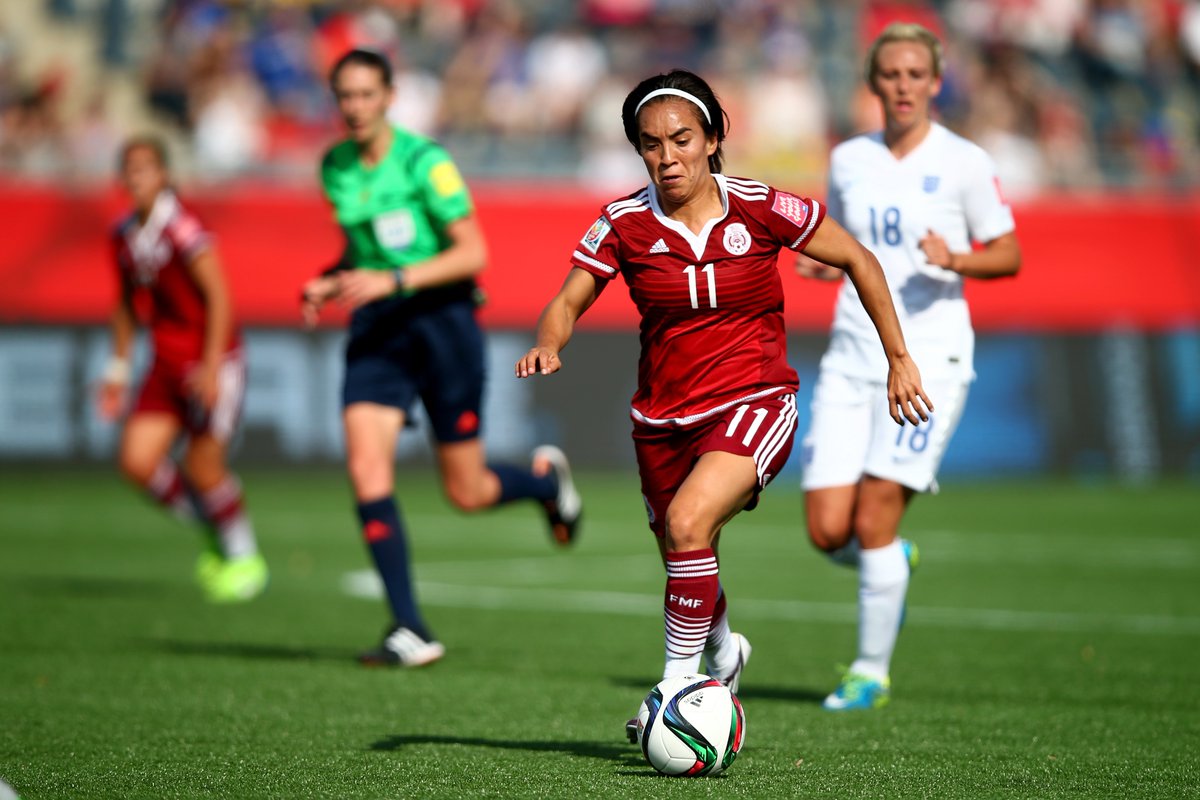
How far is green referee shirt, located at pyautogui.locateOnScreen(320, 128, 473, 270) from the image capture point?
27.9 ft

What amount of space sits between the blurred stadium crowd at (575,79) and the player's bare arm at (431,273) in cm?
1071

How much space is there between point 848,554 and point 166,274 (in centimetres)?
540

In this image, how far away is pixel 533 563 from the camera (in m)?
13.1

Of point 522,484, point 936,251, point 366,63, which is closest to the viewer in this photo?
point 936,251

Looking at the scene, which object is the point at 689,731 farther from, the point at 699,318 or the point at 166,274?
the point at 166,274

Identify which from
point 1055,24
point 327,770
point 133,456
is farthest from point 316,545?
point 1055,24

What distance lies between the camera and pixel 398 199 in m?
8.58

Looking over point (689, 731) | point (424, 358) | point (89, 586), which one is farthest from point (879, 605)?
point (89, 586)

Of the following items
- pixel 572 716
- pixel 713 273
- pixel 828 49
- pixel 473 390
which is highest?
pixel 828 49

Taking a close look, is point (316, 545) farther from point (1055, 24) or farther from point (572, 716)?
point (1055, 24)

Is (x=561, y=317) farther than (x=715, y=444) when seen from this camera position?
No

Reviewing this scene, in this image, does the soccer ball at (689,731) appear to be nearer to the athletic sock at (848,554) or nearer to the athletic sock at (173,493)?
the athletic sock at (848,554)

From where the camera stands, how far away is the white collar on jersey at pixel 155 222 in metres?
11.0

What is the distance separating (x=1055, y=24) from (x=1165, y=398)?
7083 millimetres
